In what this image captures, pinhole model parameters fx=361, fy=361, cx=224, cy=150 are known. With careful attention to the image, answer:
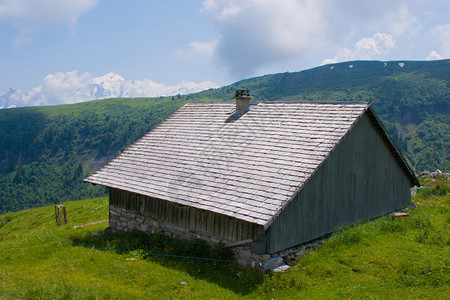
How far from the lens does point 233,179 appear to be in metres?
13.1

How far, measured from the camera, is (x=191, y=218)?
14.1 m

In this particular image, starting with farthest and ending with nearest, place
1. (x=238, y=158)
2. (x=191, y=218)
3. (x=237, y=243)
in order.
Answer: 1. (x=238, y=158)
2. (x=191, y=218)
3. (x=237, y=243)

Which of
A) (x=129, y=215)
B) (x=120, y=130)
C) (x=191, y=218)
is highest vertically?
(x=120, y=130)

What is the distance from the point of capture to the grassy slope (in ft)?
32.3

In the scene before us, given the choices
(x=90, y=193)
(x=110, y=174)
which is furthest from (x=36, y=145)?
(x=110, y=174)

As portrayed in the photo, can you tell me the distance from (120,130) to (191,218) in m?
167

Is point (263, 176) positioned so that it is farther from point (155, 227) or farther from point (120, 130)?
point (120, 130)

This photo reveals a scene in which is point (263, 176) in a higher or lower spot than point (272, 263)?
higher

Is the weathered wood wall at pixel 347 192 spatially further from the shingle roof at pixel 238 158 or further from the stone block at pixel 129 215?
the stone block at pixel 129 215

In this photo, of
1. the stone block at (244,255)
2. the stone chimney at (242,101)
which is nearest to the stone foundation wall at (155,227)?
the stone block at (244,255)

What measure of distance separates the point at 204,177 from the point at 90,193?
11610cm

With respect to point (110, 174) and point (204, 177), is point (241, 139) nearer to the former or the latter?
point (204, 177)

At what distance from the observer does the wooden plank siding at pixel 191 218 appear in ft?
40.2

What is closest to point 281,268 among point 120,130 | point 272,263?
point 272,263
